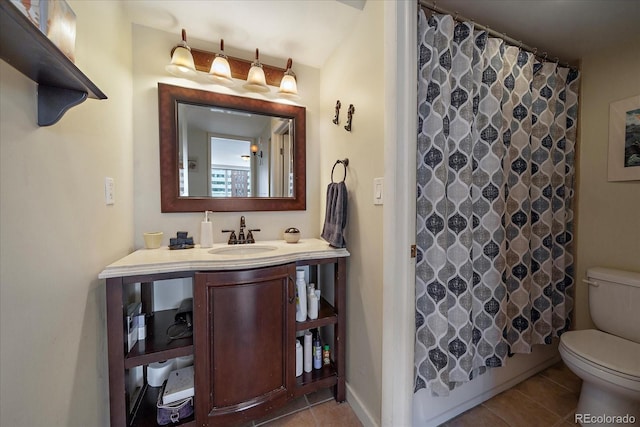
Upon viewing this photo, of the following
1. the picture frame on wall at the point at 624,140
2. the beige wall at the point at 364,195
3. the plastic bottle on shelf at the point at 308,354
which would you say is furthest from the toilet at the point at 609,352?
the plastic bottle on shelf at the point at 308,354

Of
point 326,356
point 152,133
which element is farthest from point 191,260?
point 326,356

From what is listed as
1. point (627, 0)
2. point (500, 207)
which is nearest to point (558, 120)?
point (627, 0)

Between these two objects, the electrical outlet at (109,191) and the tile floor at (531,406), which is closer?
the electrical outlet at (109,191)

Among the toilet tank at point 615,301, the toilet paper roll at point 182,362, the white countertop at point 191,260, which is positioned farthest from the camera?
the toilet paper roll at point 182,362

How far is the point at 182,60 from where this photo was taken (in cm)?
142

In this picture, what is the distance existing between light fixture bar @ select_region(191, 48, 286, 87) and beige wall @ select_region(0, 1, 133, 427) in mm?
412

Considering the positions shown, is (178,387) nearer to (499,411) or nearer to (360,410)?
(360,410)

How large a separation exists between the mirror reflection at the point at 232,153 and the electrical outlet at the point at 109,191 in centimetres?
41

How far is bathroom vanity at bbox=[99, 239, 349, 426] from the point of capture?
1.04 meters

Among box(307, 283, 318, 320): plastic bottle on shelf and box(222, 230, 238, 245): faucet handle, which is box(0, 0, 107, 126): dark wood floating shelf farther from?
box(307, 283, 318, 320): plastic bottle on shelf

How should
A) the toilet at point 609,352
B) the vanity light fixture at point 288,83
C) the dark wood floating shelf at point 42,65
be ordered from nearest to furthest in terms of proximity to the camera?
the dark wood floating shelf at point 42,65
the toilet at point 609,352
the vanity light fixture at point 288,83

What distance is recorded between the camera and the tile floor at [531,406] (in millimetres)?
1326

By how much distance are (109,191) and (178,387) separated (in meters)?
1.02

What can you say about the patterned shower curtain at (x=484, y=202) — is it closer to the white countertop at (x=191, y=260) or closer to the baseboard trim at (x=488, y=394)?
the baseboard trim at (x=488, y=394)
